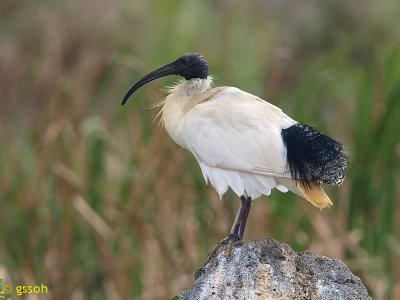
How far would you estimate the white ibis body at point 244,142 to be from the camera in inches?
137

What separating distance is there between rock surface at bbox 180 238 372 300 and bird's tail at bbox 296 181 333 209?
0.21 meters

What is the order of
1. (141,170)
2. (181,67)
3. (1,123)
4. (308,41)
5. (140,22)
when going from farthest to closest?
(308,41) → (140,22) → (1,123) → (141,170) → (181,67)

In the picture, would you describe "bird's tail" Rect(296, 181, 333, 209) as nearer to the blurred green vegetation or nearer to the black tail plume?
the black tail plume

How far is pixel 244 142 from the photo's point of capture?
3.70m

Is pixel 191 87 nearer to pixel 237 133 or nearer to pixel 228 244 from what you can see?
pixel 237 133

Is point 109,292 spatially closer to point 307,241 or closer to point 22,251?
point 22,251

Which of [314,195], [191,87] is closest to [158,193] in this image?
[191,87]

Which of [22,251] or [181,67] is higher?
[181,67]

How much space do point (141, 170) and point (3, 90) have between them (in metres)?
3.67

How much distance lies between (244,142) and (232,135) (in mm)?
71

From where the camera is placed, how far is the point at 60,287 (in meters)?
5.69

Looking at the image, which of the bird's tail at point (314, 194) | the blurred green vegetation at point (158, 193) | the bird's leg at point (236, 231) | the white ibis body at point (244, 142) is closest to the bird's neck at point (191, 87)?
the white ibis body at point (244, 142)

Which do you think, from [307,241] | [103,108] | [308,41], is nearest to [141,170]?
[307,241]

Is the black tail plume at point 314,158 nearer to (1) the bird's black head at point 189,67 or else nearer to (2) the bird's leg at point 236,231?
(2) the bird's leg at point 236,231
